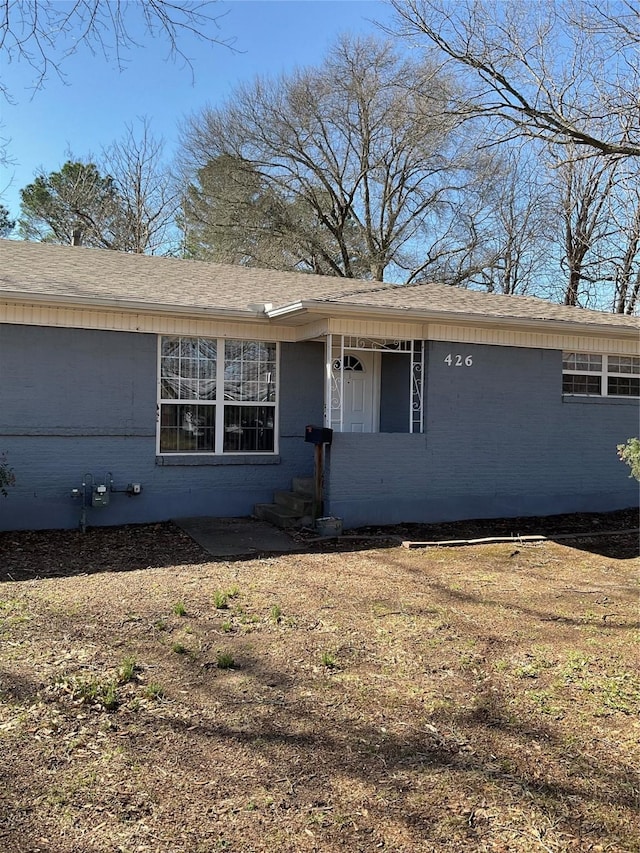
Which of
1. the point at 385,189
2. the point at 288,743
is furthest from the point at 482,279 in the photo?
the point at 288,743

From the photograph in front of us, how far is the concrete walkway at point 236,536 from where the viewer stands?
24.8 ft

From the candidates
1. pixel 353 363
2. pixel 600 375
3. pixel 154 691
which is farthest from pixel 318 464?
pixel 600 375

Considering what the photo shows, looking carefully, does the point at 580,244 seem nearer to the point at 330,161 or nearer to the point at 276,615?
the point at 330,161

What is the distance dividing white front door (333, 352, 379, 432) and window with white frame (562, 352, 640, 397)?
3.05 meters

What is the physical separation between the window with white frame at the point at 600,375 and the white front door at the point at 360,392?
10.0 feet

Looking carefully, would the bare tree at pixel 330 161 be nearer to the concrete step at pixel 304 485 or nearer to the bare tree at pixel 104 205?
the bare tree at pixel 104 205

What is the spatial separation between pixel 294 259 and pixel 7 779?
22.0 metres

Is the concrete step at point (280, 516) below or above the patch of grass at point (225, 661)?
above

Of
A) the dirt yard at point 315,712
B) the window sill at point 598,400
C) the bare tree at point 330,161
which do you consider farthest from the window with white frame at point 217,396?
the bare tree at point 330,161

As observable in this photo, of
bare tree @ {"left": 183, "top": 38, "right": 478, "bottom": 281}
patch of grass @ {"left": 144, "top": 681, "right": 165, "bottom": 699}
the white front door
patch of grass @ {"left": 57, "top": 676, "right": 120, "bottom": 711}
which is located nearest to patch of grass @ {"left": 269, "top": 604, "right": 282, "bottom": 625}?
patch of grass @ {"left": 144, "top": 681, "right": 165, "bottom": 699}

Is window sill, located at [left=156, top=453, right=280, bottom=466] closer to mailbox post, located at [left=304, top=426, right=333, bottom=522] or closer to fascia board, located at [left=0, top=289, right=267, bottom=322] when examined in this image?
mailbox post, located at [left=304, top=426, right=333, bottom=522]

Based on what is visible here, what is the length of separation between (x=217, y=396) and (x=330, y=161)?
17.1 meters

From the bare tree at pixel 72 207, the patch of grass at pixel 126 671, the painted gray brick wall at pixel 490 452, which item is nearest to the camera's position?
the patch of grass at pixel 126 671

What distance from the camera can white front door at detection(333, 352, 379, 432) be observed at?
10.5 m
